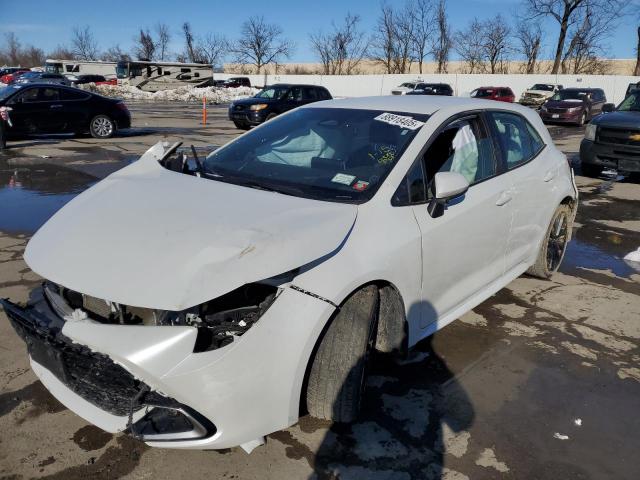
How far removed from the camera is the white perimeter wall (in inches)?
1468

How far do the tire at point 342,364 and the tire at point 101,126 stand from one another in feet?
44.9

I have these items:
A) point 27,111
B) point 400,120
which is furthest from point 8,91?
point 400,120

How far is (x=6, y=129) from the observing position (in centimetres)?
1282

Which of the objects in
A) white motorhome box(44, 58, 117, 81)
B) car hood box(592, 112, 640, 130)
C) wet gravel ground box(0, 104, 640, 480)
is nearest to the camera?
wet gravel ground box(0, 104, 640, 480)

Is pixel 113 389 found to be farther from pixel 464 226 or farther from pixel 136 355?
pixel 464 226

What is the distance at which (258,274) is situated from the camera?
2.17 m

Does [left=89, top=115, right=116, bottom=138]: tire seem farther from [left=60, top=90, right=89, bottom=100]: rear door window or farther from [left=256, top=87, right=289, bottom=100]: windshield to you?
[left=256, top=87, right=289, bottom=100]: windshield

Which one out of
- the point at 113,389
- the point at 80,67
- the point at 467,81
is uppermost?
the point at 80,67

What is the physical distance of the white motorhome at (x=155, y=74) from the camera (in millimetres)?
40656

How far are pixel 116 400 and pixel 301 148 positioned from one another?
1.97m

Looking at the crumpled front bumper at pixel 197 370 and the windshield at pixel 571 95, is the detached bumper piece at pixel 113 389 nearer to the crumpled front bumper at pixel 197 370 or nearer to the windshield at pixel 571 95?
the crumpled front bumper at pixel 197 370

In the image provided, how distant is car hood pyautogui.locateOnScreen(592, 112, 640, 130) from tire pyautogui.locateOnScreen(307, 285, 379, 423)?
8700 millimetres

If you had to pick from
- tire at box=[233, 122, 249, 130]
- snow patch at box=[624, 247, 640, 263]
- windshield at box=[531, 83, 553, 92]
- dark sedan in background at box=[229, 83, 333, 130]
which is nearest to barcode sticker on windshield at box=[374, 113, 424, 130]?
snow patch at box=[624, 247, 640, 263]

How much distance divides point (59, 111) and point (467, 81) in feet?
121
